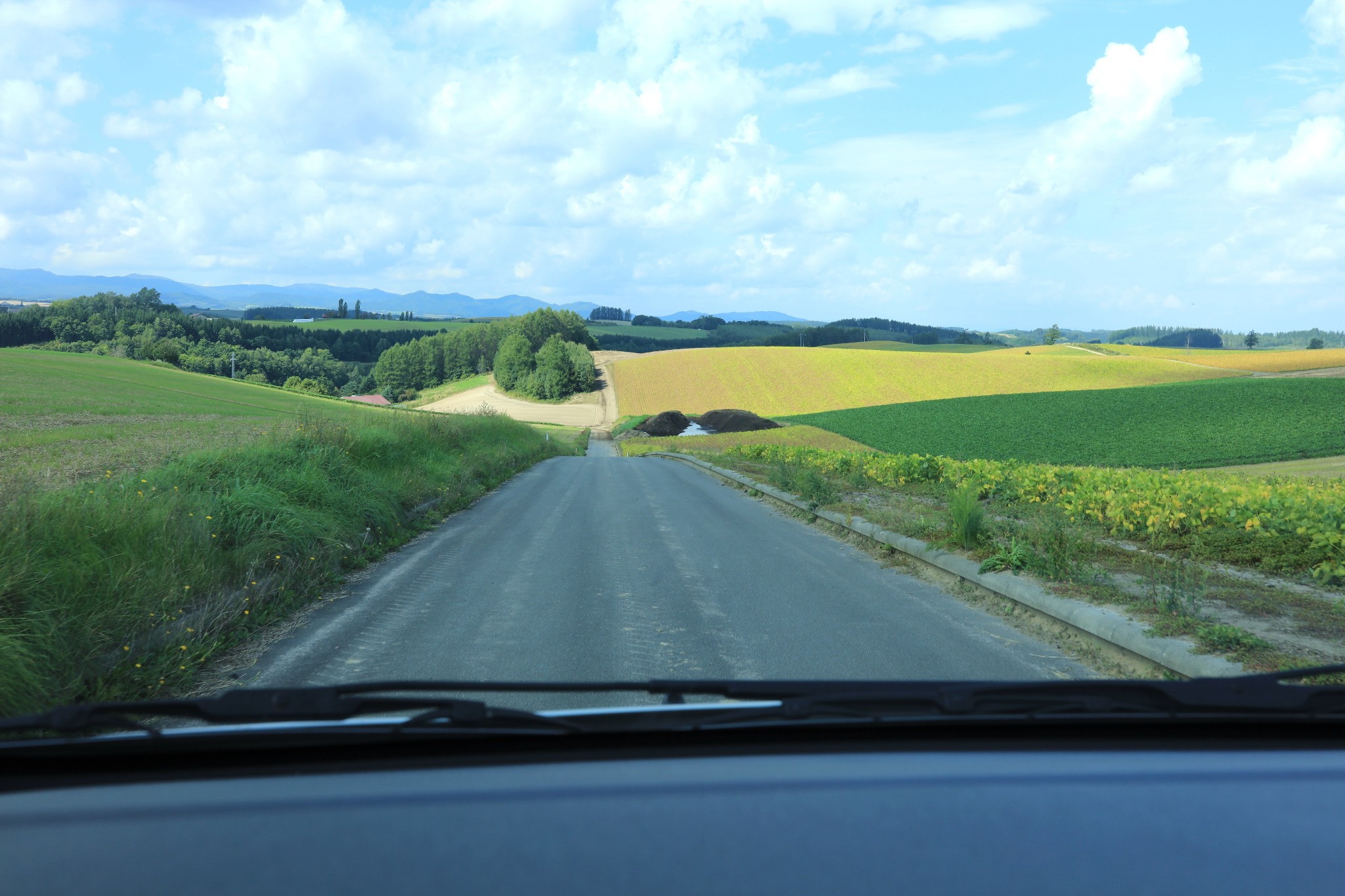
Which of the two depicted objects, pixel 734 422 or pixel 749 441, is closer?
pixel 749 441

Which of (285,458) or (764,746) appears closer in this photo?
(764,746)

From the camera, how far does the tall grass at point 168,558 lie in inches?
189

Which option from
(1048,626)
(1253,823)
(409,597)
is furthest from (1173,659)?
(409,597)

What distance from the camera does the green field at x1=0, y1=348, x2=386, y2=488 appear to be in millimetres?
13141

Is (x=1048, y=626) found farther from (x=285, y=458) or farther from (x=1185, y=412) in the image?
(x=1185, y=412)

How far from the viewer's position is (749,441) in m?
45.8

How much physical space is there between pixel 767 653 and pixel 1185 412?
150 ft

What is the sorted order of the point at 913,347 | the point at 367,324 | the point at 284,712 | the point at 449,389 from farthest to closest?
the point at 367,324
the point at 913,347
the point at 449,389
the point at 284,712

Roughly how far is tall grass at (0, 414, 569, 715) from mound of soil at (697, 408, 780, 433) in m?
45.3

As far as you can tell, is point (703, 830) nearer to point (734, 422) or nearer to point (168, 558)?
point (168, 558)

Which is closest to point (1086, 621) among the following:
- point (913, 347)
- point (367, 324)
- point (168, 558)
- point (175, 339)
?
point (168, 558)

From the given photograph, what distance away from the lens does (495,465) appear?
2277 centimetres

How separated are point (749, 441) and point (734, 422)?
43.2ft

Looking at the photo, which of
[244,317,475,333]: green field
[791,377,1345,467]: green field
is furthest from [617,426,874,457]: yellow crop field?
[244,317,475,333]: green field
